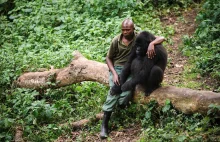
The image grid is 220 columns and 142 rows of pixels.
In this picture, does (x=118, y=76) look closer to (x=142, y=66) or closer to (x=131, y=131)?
(x=142, y=66)

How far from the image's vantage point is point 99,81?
707cm

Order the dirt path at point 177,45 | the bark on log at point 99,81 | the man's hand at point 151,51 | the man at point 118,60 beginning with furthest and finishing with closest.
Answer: the dirt path at point 177,45 < the man at point 118,60 < the man's hand at point 151,51 < the bark on log at point 99,81

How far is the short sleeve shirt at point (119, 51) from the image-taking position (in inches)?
248

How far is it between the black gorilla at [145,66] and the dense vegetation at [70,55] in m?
0.39

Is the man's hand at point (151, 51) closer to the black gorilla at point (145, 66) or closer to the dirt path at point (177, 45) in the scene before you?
the black gorilla at point (145, 66)

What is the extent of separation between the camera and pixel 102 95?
282 inches

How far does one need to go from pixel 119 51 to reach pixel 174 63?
247 cm

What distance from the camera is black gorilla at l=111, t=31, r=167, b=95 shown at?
5.90 m

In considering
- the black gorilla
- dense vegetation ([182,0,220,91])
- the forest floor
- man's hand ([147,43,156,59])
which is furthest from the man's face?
dense vegetation ([182,0,220,91])

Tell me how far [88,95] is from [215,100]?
2.97 meters

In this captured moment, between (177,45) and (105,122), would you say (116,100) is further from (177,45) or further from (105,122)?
(177,45)

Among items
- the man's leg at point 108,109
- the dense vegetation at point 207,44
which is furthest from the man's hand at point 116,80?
the dense vegetation at point 207,44

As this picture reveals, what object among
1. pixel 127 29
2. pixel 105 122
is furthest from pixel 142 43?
pixel 105 122

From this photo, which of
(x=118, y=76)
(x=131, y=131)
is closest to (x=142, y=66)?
(x=118, y=76)
